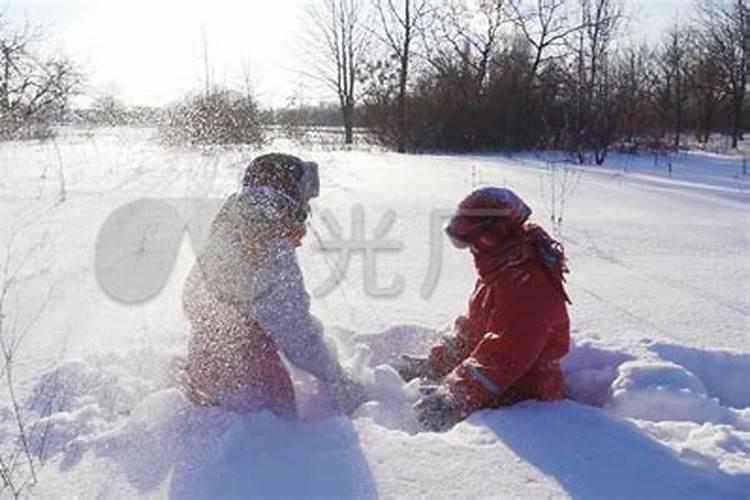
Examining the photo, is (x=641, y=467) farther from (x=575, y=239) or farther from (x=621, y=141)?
(x=621, y=141)

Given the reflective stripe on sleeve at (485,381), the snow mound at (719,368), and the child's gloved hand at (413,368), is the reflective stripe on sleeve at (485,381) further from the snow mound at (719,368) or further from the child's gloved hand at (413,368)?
the snow mound at (719,368)

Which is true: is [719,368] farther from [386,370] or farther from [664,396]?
[386,370]

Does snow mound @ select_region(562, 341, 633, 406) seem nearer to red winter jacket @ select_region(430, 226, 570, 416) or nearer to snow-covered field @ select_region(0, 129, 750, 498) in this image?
snow-covered field @ select_region(0, 129, 750, 498)

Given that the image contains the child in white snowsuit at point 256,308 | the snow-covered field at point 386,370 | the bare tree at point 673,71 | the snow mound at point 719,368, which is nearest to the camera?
the snow-covered field at point 386,370

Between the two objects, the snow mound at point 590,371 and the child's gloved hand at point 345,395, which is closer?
the child's gloved hand at point 345,395

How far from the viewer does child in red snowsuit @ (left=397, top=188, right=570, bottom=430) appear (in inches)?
92.4

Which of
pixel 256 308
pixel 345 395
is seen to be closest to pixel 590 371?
pixel 345 395

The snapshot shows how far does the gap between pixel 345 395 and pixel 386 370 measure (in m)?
0.31

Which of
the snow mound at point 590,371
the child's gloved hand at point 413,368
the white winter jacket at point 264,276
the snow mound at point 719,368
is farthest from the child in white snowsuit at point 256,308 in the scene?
the snow mound at point 719,368

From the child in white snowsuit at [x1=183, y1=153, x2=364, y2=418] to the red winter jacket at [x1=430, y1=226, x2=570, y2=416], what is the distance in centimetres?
43

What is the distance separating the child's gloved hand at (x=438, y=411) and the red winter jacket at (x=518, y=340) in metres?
0.03

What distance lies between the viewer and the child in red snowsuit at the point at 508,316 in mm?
2348

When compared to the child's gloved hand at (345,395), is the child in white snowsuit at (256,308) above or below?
above

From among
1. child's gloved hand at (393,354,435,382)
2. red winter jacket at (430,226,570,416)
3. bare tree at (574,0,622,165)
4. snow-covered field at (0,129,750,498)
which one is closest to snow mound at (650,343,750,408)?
snow-covered field at (0,129,750,498)
